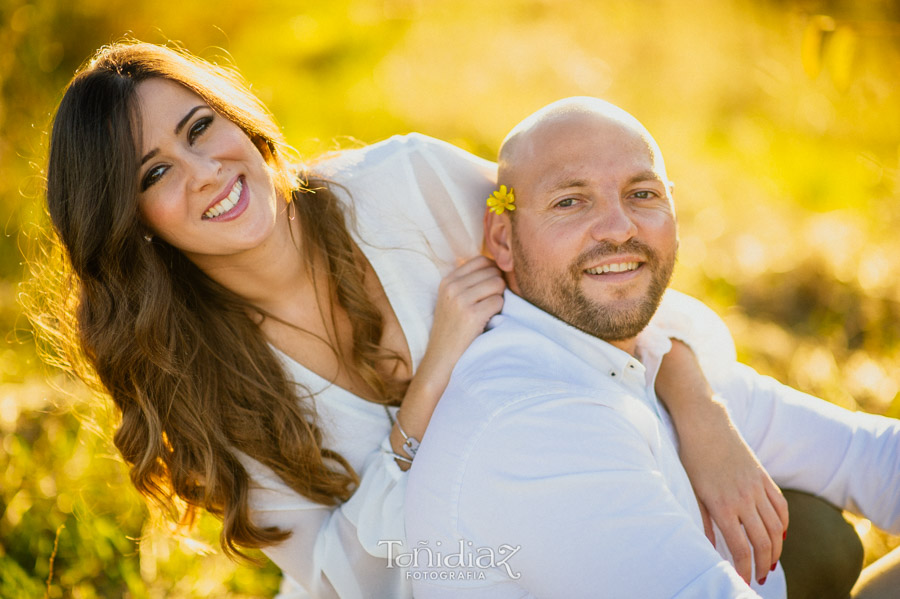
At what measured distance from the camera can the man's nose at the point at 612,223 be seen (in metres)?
2.31

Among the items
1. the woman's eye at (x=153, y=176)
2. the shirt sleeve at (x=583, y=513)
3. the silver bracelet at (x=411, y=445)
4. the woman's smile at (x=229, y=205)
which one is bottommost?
the silver bracelet at (x=411, y=445)

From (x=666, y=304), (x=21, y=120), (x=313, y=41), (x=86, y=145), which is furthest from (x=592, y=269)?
(x=313, y=41)

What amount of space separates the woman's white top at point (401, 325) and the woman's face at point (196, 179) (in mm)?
442

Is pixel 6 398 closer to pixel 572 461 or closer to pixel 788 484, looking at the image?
pixel 572 461

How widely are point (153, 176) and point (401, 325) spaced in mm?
1013

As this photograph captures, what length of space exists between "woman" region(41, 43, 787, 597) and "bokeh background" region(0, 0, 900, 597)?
15.2 inches

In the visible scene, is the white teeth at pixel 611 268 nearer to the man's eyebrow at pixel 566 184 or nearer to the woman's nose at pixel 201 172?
the man's eyebrow at pixel 566 184

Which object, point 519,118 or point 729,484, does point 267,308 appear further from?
point 519,118

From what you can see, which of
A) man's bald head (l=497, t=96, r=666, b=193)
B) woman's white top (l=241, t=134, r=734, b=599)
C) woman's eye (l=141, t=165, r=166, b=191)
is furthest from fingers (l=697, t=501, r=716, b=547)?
woman's eye (l=141, t=165, r=166, b=191)

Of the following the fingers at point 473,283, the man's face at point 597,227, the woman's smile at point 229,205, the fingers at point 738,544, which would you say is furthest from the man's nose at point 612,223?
the woman's smile at point 229,205

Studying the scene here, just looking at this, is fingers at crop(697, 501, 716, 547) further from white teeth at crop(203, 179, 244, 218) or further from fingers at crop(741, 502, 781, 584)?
white teeth at crop(203, 179, 244, 218)

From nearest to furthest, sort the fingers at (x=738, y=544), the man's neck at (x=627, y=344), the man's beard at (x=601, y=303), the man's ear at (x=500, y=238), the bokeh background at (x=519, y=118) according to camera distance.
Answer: the fingers at (x=738, y=544) < the man's beard at (x=601, y=303) < the man's neck at (x=627, y=344) < the man's ear at (x=500, y=238) < the bokeh background at (x=519, y=118)

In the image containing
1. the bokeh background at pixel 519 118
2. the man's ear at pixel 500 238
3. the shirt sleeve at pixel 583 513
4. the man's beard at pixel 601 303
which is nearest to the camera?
the shirt sleeve at pixel 583 513

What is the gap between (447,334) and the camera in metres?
2.48
